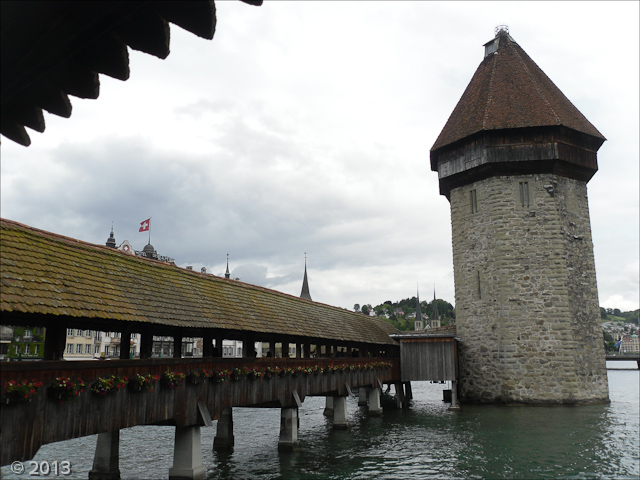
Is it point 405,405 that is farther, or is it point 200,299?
point 405,405

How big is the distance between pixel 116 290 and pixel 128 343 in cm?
116

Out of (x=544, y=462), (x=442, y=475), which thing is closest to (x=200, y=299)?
(x=442, y=475)

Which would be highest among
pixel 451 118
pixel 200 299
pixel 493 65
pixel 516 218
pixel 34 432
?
pixel 493 65

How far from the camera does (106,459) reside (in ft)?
39.4

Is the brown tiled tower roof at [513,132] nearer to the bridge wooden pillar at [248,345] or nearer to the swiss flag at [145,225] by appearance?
the bridge wooden pillar at [248,345]

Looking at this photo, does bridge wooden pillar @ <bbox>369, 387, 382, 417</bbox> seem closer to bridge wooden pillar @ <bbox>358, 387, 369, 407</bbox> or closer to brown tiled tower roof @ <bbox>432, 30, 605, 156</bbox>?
bridge wooden pillar @ <bbox>358, 387, 369, 407</bbox>

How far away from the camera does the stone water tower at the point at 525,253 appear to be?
77.7 feet

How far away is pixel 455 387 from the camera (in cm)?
2419

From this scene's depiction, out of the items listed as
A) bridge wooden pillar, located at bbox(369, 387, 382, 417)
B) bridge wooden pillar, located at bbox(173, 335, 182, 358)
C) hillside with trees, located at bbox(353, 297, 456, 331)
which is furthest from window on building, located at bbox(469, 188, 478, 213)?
hillside with trees, located at bbox(353, 297, 456, 331)

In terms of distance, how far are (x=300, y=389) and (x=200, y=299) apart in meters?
5.02

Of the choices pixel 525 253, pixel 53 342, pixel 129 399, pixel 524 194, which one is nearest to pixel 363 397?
pixel 525 253

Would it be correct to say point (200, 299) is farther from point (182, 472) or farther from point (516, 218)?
point (516, 218)

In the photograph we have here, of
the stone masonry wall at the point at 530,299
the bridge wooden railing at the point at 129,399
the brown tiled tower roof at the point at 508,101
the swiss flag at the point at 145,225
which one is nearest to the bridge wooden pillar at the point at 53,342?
the bridge wooden railing at the point at 129,399

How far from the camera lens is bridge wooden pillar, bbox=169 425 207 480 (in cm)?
1100
